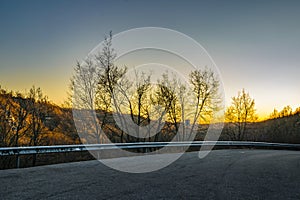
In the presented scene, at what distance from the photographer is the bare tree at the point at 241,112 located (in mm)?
35844

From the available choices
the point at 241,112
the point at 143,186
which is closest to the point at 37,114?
the point at 143,186

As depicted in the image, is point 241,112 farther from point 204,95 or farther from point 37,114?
point 37,114

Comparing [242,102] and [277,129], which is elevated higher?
[242,102]

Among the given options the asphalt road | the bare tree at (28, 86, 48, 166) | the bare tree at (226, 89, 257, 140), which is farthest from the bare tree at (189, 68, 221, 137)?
the asphalt road

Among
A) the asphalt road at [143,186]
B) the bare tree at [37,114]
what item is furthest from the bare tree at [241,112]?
the asphalt road at [143,186]

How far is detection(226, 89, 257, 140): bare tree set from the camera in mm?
35844

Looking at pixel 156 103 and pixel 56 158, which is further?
pixel 156 103

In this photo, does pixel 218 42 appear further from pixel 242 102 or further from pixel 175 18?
pixel 242 102

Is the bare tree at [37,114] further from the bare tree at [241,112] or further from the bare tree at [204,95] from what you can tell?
the bare tree at [241,112]

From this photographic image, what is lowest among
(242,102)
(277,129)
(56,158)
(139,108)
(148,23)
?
(56,158)

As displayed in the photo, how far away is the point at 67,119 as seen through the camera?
2228 cm

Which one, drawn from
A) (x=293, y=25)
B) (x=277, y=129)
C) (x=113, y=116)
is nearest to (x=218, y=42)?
(x=293, y=25)

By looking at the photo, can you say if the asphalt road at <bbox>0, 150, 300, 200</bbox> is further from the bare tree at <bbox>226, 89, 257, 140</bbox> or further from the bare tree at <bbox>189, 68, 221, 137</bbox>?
the bare tree at <bbox>226, 89, 257, 140</bbox>

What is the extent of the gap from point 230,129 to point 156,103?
15200 mm
